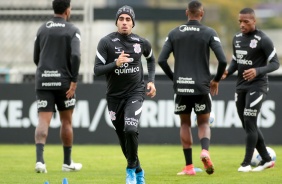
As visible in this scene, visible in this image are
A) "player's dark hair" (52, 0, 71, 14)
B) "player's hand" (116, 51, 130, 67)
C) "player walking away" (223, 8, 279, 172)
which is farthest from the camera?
"player walking away" (223, 8, 279, 172)

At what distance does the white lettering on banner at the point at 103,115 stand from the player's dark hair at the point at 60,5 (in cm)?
576

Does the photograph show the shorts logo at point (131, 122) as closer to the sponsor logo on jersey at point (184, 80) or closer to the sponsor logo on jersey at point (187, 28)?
the sponsor logo on jersey at point (184, 80)

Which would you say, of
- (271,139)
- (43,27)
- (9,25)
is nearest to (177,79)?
(43,27)

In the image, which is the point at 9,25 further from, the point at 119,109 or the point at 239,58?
the point at 119,109

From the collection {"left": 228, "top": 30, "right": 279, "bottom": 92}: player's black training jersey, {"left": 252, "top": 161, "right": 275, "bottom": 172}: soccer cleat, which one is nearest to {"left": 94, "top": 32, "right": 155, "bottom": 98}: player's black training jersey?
{"left": 228, "top": 30, "right": 279, "bottom": 92}: player's black training jersey

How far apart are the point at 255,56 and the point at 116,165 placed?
2.74 metres

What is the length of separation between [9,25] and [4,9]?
14.1 inches

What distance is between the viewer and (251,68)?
12.9 m

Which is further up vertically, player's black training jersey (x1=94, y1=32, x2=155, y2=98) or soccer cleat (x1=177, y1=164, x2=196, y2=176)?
player's black training jersey (x1=94, y1=32, x2=155, y2=98)

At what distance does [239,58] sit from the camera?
43.0 ft

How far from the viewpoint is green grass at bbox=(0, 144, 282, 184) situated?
1159 cm

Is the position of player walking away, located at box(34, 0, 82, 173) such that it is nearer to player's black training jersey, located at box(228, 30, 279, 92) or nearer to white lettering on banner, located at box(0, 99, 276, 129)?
player's black training jersey, located at box(228, 30, 279, 92)

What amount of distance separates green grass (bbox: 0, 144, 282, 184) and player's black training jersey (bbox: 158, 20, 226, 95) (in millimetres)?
1195

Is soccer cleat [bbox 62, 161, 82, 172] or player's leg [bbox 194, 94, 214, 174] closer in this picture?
player's leg [bbox 194, 94, 214, 174]
